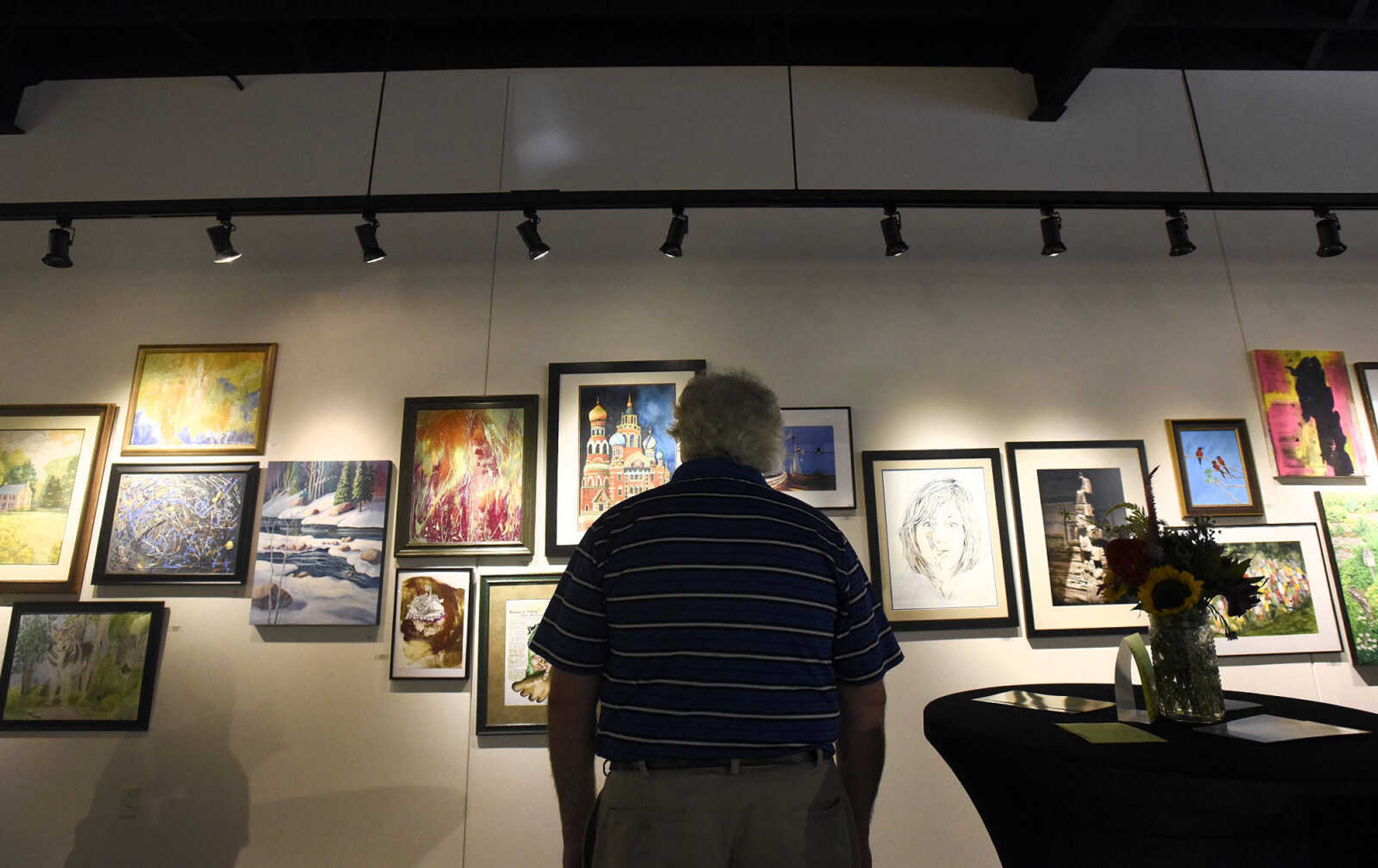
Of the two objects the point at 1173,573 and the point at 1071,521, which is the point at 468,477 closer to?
the point at 1173,573

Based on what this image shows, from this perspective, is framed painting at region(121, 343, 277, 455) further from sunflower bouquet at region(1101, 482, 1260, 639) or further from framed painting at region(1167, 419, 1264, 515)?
framed painting at region(1167, 419, 1264, 515)

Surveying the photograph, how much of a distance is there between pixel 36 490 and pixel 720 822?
3.46m

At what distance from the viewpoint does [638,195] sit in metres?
2.53

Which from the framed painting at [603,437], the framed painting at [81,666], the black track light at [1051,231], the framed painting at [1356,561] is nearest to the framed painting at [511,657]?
the framed painting at [603,437]

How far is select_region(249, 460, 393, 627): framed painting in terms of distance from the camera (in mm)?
2711

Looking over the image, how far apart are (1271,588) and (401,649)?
12.4 ft

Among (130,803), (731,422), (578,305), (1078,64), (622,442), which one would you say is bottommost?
(130,803)

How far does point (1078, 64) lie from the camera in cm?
293

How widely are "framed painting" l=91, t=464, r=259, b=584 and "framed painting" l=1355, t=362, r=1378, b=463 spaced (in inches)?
202

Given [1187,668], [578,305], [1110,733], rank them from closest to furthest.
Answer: [1110,733]
[1187,668]
[578,305]

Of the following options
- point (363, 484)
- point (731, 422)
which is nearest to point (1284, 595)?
point (731, 422)

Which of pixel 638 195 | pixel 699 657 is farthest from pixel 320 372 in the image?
pixel 699 657

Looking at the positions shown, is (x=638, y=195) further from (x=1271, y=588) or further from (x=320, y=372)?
(x=1271, y=588)

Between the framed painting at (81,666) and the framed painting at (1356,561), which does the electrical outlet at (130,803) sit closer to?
the framed painting at (81,666)
